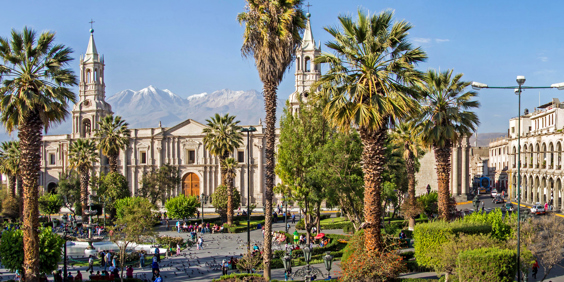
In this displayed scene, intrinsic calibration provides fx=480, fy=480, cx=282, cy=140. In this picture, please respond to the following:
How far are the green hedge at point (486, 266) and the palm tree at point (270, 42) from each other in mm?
7158

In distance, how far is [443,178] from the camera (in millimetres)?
23562

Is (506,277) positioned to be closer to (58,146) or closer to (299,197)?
(299,197)

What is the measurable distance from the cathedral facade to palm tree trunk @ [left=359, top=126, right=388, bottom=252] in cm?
4013

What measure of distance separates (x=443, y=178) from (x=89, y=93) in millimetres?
53256

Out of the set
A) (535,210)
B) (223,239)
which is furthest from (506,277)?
(535,210)

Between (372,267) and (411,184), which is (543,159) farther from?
(372,267)

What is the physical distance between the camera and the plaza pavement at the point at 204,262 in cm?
2364

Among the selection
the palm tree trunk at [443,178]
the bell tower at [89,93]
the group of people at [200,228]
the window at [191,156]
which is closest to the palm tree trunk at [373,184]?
the palm tree trunk at [443,178]

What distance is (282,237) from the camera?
110 feet

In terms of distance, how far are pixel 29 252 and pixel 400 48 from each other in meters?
16.4

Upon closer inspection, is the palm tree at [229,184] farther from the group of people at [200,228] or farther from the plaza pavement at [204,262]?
the plaza pavement at [204,262]

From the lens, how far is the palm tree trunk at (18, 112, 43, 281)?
63.2ft

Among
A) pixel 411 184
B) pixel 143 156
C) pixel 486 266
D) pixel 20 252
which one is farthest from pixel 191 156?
pixel 486 266

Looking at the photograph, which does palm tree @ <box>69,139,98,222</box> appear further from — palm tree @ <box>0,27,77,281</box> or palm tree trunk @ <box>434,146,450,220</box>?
palm tree trunk @ <box>434,146,450,220</box>
